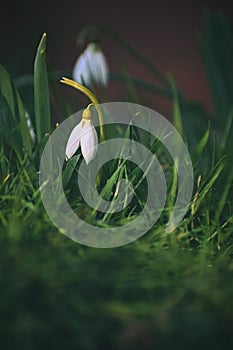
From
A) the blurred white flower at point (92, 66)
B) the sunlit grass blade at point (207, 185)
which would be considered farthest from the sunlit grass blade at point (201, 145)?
the blurred white flower at point (92, 66)

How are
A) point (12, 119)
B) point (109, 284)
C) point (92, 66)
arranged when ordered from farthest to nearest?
point (92, 66), point (12, 119), point (109, 284)

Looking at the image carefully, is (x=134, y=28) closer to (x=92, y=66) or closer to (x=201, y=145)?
(x=92, y=66)

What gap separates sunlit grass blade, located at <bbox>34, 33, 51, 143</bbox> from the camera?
116cm


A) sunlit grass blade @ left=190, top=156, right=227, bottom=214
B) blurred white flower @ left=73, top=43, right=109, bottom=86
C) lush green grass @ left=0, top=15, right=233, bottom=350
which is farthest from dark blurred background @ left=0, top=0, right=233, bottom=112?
lush green grass @ left=0, top=15, right=233, bottom=350

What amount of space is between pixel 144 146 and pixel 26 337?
60 cm

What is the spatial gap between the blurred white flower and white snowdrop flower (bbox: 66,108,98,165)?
0.50 meters

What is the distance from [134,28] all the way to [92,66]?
1860 mm

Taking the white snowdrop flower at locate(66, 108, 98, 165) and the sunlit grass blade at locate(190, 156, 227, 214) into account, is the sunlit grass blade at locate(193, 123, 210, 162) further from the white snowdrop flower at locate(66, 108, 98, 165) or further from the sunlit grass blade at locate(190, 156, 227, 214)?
the white snowdrop flower at locate(66, 108, 98, 165)

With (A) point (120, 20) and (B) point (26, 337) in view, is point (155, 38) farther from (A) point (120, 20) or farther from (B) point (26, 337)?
(B) point (26, 337)

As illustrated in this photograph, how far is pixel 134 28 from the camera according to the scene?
347 centimetres

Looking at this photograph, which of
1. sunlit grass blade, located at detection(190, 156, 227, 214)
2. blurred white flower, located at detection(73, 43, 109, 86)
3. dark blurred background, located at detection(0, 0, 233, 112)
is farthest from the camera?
dark blurred background, located at detection(0, 0, 233, 112)

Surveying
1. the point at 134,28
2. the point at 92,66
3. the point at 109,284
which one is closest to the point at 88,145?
the point at 109,284

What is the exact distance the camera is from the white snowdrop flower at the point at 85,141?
1.11 m

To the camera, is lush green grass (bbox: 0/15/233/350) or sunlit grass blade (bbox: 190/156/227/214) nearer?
lush green grass (bbox: 0/15/233/350)
